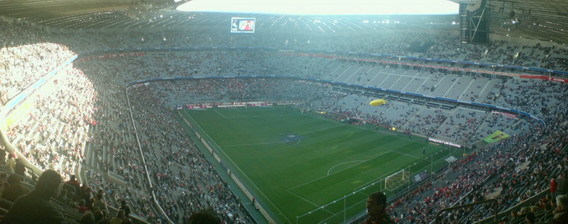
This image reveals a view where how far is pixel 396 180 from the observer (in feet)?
102

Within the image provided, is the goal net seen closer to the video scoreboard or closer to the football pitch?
the football pitch

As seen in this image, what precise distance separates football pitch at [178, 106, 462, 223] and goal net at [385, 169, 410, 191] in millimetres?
465

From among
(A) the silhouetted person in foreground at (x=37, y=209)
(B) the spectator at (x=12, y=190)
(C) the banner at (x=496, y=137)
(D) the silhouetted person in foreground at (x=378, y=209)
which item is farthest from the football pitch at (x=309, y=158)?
(A) the silhouetted person in foreground at (x=37, y=209)

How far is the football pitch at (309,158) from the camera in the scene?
2880cm

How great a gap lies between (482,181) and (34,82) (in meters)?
29.6

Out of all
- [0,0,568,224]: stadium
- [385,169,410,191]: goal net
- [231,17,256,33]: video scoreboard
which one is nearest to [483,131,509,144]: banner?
[0,0,568,224]: stadium

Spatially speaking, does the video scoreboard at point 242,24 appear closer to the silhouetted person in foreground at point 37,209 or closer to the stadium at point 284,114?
the stadium at point 284,114

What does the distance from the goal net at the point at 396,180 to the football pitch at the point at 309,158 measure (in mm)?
465

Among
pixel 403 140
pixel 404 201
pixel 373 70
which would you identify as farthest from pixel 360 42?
pixel 404 201

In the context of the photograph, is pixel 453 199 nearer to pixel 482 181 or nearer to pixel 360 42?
pixel 482 181

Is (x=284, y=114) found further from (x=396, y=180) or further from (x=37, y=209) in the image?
(x=37, y=209)

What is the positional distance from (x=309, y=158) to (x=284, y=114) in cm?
1790

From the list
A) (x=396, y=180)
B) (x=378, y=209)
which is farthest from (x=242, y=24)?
(x=378, y=209)

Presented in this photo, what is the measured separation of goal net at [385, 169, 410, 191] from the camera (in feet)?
99.0
